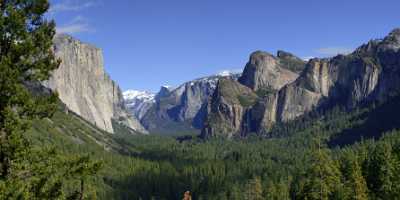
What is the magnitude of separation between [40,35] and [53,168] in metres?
5.97

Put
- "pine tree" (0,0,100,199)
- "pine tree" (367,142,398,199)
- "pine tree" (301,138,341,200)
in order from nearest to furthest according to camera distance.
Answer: "pine tree" (0,0,100,199), "pine tree" (301,138,341,200), "pine tree" (367,142,398,199)

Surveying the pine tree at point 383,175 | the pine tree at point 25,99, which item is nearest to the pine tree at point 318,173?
the pine tree at point 383,175

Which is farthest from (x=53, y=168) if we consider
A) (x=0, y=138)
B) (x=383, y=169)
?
(x=383, y=169)

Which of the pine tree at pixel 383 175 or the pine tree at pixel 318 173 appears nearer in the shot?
the pine tree at pixel 318 173

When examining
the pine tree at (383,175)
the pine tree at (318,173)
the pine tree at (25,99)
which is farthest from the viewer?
the pine tree at (383,175)

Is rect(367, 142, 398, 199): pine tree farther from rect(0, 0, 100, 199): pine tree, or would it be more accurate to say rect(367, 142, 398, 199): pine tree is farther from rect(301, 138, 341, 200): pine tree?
rect(0, 0, 100, 199): pine tree

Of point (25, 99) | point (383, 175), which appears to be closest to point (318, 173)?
point (25, 99)

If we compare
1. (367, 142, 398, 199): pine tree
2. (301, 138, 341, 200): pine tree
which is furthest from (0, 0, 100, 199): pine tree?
(367, 142, 398, 199): pine tree

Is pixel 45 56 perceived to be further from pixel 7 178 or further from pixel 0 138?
pixel 7 178

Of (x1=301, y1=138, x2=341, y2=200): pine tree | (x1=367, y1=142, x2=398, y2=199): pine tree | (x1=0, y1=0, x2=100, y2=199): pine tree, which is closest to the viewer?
(x1=0, y1=0, x2=100, y2=199): pine tree

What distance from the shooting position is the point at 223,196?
7589 inches

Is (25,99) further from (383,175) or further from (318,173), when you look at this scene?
(383,175)

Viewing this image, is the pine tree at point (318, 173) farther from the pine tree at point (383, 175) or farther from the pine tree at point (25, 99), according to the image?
the pine tree at point (25, 99)

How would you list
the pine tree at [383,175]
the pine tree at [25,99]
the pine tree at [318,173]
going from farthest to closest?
1. the pine tree at [383,175]
2. the pine tree at [318,173]
3. the pine tree at [25,99]
